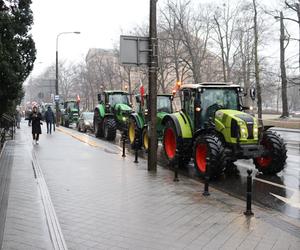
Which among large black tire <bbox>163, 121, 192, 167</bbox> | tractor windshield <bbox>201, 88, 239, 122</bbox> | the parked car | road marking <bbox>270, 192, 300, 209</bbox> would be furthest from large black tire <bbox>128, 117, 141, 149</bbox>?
the parked car

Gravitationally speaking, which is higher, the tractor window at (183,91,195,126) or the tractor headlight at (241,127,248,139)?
the tractor window at (183,91,195,126)

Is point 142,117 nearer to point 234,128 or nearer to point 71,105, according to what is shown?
point 234,128

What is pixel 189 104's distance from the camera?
44.7 ft

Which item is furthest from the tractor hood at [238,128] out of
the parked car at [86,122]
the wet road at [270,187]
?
the parked car at [86,122]

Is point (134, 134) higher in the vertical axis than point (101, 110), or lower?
lower

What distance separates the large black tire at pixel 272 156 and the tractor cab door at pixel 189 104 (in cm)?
218

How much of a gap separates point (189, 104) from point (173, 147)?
1.62 metres

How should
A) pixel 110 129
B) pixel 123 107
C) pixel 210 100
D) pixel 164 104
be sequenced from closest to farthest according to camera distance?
pixel 210 100, pixel 164 104, pixel 110 129, pixel 123 107

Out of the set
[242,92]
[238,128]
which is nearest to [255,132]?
[238,128]

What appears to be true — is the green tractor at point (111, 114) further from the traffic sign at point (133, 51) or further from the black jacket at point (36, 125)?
the traffic sign at point (133, 51)

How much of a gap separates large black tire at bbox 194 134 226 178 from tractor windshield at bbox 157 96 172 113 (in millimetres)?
7125

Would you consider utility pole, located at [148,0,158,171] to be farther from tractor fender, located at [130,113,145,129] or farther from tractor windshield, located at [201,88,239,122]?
tractor fender, located at [130,113,145,129]

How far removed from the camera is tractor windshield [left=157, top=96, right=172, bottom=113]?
63.6ft

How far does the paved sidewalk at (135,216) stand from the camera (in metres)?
6.29
